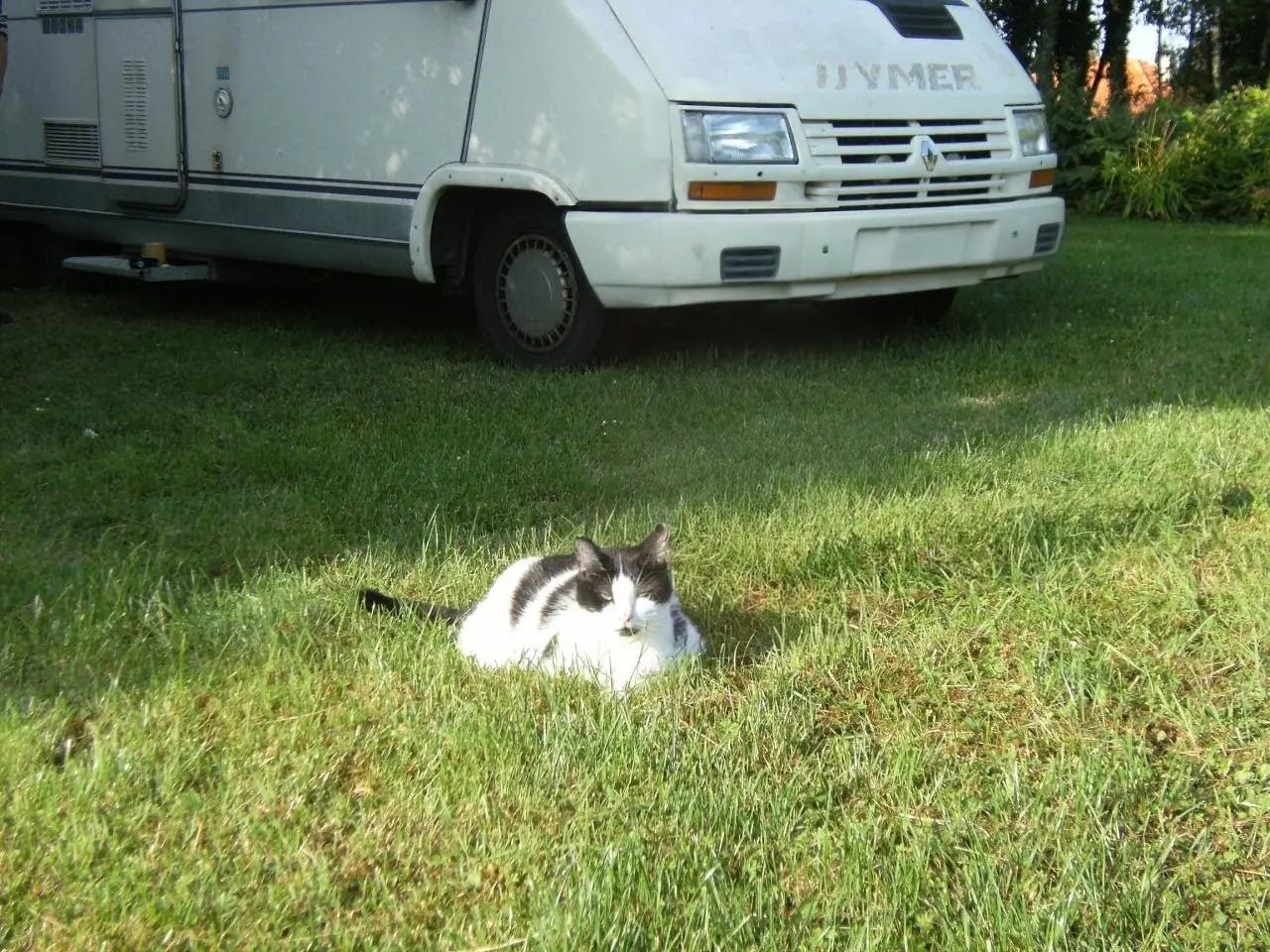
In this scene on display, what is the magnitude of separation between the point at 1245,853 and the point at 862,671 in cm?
97

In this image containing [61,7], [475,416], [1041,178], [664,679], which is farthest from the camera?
[61,7]

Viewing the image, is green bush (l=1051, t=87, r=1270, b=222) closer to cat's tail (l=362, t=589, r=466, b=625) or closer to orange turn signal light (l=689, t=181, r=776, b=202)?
orange turn signal light (l=689, t=181, r=776, b=202)

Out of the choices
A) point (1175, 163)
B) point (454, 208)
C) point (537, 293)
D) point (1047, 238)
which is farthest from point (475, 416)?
point (1175, 163)

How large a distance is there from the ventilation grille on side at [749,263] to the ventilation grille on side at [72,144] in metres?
4.26

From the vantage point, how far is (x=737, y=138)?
622 centimetres

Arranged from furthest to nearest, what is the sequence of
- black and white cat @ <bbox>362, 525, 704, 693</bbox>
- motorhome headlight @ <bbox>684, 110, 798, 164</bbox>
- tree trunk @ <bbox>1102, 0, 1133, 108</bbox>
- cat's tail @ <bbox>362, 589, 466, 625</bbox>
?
tree trunk @ <bbox>1102, 0, 1133, 108</bbox> < motorhome headlight @ <bbox>684, 110, 798, 164</bbox> < cat's tail @ <bbox>362, 589, 466, 625</bbox> < black and white cat @ <bbox>362, 525, 704, 693</bbox>

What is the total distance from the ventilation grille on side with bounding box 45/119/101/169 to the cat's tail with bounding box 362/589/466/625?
5.76 m

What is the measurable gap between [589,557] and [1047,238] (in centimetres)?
477

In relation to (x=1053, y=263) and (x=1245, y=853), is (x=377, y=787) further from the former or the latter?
(x=1053, y=263)

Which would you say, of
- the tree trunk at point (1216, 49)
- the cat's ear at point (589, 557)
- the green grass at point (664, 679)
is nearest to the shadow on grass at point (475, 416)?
the green grass at point (664, 679)

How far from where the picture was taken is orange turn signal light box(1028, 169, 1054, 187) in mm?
7324

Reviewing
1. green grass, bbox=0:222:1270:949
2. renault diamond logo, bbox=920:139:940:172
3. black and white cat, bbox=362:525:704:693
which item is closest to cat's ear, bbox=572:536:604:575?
black and white cat, bbox=362:525:704:693

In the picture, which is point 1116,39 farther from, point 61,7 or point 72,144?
point 72,144

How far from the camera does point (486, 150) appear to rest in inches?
262
